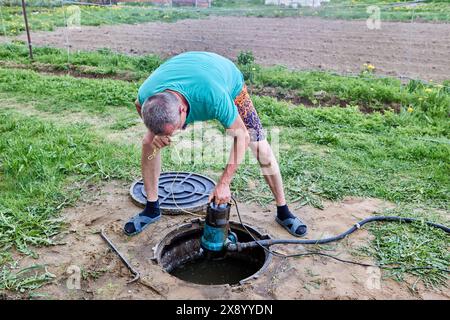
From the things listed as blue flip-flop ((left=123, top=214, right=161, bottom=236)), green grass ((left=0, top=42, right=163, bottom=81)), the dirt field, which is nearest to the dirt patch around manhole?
blue flip-flop ((left=123, top=214, right=161, bottom=236))

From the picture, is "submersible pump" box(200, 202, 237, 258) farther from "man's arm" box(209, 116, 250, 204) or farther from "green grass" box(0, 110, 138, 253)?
"green grass" box(0, 110, 138, 253)

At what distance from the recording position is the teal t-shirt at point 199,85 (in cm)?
256

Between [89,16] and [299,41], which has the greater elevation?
[89,16]

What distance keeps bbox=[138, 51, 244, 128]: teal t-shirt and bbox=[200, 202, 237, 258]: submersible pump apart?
1.75 ft

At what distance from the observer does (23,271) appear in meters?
2.84

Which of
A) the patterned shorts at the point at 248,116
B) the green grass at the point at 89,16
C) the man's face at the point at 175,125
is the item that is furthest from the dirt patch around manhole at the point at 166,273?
the green grass at the point at 89,16

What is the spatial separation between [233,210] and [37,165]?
191 cm

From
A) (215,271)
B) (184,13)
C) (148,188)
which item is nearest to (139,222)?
(148,188)

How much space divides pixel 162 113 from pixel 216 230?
0.89 meters

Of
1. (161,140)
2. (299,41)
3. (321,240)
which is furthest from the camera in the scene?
(299,41)

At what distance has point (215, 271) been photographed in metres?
3.32

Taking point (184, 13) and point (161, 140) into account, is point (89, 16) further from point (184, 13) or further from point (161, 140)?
point (161, 140)

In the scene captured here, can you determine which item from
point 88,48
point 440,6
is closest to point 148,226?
point 88,48
